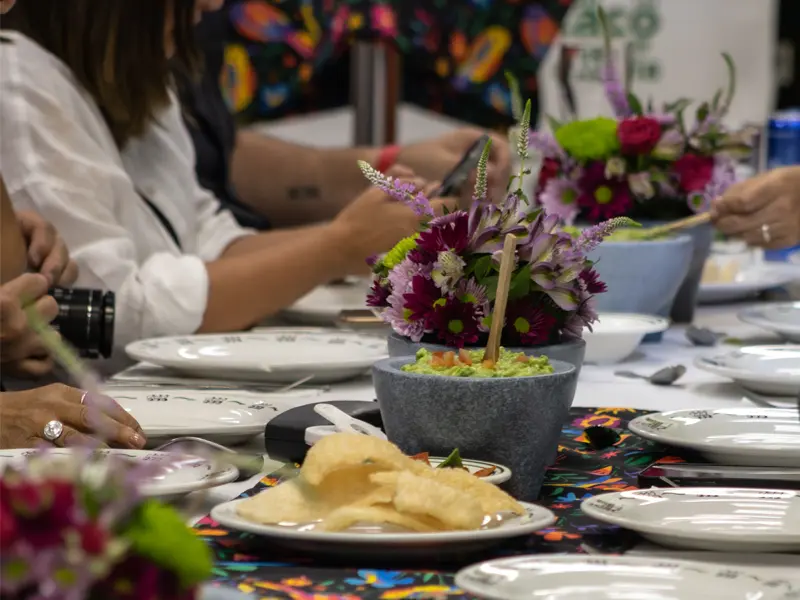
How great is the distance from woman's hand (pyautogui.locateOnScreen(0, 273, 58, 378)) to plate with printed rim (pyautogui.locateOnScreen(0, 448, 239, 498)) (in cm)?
36

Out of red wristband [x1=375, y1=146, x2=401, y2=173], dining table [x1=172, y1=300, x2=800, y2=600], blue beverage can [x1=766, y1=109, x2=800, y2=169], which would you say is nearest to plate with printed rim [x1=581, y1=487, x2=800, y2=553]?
dining table [x1=172, y1=300, x2=800, y2=600]

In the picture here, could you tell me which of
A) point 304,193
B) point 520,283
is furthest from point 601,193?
point 304,193

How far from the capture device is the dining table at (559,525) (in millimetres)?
598

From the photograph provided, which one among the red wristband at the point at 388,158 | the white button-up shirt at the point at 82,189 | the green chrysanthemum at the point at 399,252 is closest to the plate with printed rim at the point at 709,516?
the green chrysanthemum at the point at 399,252

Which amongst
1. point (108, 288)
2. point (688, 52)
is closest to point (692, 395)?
point (108, 288)

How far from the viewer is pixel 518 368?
78cm

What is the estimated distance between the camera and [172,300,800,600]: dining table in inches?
23.5

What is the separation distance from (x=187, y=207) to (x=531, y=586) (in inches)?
58.3

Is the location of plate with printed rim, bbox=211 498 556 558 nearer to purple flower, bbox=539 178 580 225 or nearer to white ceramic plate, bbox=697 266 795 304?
purple flower, bbox=539 178 580 225

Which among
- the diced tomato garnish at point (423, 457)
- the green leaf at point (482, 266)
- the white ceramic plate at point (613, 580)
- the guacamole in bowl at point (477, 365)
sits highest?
the green leaf at point (482, 266)

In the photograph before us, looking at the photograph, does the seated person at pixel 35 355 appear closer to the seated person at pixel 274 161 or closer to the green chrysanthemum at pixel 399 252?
the green chrysanthemum at pixel 399 252

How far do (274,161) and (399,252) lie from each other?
6.37ft

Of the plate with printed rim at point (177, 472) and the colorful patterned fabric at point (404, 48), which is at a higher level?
the colorful patterned fabric at point (404, 48)

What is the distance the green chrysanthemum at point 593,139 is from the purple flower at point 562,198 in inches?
1.6
